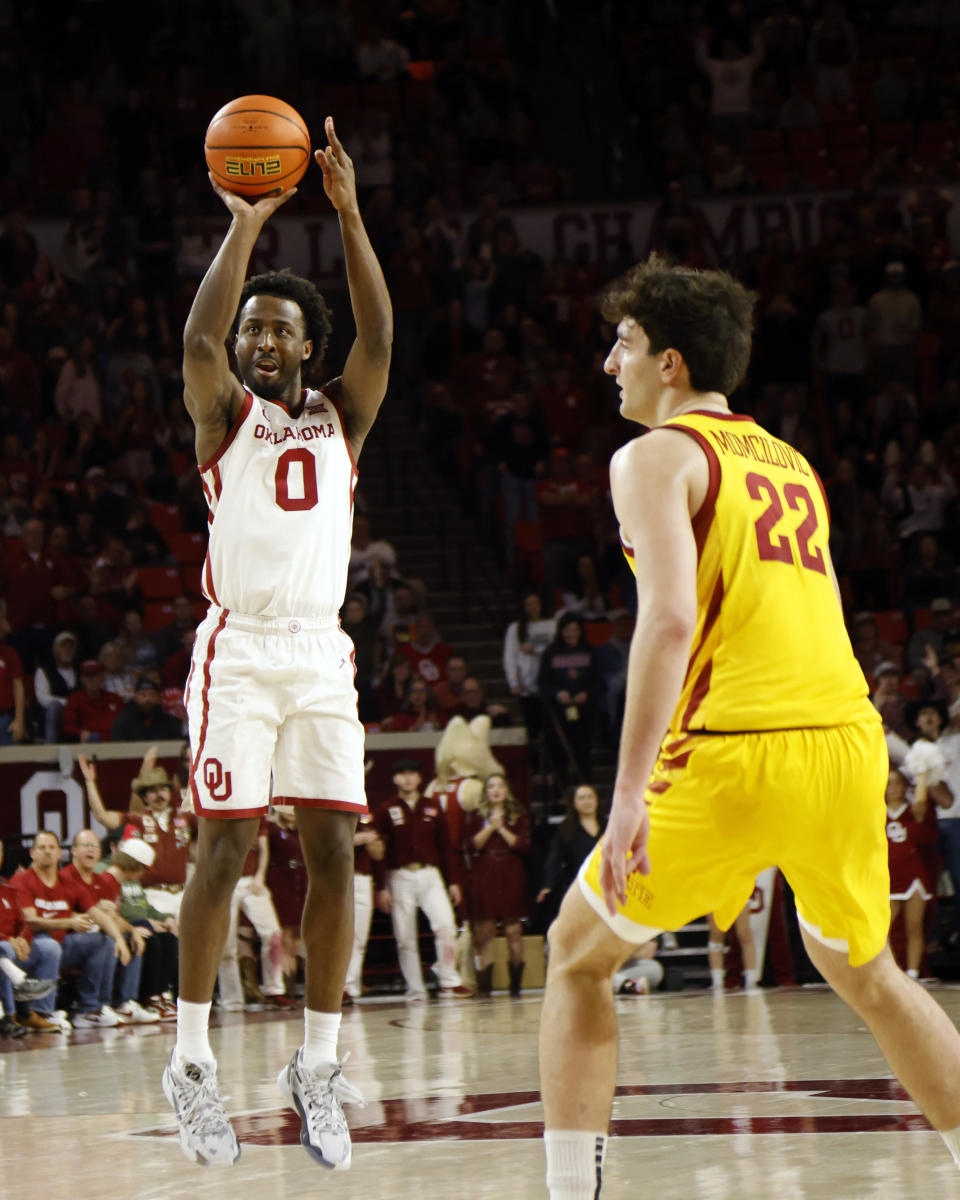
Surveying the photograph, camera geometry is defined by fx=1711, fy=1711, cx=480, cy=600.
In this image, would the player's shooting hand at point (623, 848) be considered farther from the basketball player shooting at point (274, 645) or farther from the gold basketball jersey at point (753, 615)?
the basketball player shooting at point (274, 645)

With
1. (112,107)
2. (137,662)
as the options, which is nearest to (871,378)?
(137,662)

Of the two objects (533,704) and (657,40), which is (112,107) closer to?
(657,40)

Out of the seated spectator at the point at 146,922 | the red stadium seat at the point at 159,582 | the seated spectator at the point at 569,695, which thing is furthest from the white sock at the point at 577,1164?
the red stadium seat at the point at 159,582

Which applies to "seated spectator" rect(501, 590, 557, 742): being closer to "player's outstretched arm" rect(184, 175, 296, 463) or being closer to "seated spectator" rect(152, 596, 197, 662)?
"seated spectator" rect(152, 596, 197, 662)

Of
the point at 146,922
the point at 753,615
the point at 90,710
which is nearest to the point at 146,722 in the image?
the point at 90,710

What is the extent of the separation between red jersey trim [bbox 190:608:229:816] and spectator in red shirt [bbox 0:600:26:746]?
8.89 meters

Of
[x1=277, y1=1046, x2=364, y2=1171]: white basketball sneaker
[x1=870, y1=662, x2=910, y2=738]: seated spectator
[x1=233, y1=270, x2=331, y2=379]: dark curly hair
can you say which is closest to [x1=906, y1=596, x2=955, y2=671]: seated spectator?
[x1=870, y1=662, x2=910, y2=738]: seated spectator

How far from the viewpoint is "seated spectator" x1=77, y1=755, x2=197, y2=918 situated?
1209cm

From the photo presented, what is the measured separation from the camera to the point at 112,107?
806 inches

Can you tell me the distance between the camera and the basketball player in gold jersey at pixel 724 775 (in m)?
3.48

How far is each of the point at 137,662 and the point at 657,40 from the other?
1171 centimetres

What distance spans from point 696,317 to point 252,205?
71.8 inches

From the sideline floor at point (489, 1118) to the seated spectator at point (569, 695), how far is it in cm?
388

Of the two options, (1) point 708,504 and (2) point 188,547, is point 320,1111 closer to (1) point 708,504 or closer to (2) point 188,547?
(1) point 708,504
